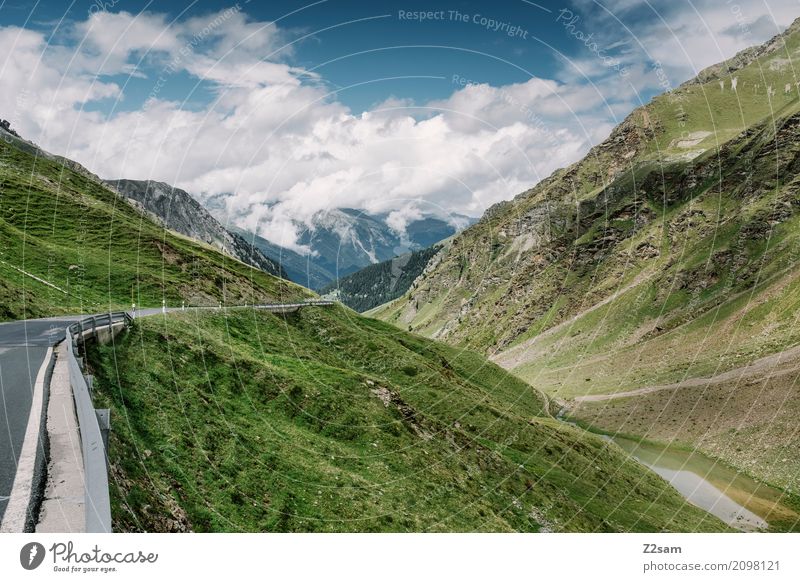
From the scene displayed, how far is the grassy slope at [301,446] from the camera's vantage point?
2117 centimetres

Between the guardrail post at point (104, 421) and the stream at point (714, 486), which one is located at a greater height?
the guardrail post at point (104, 421)

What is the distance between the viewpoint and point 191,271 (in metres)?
78.8

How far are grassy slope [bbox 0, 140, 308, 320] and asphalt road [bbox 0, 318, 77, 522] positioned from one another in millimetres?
8157

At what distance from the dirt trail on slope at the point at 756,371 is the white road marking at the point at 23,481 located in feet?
474

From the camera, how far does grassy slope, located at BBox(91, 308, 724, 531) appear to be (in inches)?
834

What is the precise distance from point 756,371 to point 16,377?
493 feet

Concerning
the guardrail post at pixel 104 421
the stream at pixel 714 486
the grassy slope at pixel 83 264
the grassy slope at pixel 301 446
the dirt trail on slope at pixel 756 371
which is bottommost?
the stream at pixel 714 486

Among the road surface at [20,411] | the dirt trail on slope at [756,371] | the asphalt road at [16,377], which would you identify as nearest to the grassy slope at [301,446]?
the road surface at [20,411]

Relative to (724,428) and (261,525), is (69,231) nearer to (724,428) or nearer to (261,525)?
(261,525)

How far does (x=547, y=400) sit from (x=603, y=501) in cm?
7774

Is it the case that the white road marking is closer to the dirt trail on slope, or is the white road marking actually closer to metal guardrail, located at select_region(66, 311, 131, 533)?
metal guardrail, located at select_region(66, 311, 131, 533)

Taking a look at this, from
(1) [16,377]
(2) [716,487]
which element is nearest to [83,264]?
(1) [16,377]

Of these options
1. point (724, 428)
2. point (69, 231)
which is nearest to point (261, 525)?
point (69, 231)

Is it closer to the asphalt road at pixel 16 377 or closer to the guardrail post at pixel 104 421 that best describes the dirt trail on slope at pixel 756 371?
the asphalt road at pixel 16 377
